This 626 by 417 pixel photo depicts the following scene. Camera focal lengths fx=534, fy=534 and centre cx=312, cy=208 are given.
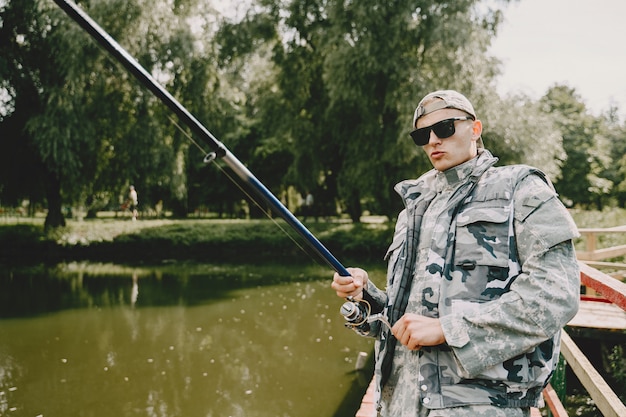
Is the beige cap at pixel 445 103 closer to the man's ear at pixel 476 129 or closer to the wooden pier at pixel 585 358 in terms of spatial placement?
the man's ear at pixel 476 129

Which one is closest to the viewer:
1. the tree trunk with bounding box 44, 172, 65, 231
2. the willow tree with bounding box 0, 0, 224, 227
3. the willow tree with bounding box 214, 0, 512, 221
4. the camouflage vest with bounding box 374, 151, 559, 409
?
the camouflage vest with bounding box 374, 151, 559, 409

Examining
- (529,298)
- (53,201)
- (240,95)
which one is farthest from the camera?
(240,95)

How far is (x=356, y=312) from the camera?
217 cm

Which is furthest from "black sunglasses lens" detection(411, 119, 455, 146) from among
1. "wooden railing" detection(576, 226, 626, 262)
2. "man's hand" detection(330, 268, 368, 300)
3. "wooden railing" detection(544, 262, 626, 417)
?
"wooden railing" detection(576, 226, 626, 262)

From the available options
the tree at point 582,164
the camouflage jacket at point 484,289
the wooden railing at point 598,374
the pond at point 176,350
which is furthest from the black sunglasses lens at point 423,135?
the tree at point 582,164

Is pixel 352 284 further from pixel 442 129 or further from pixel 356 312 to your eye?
pixel 442 129

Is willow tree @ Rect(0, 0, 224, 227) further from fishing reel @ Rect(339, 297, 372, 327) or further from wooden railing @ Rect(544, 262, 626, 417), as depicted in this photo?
fishing reel @ Rect(339, 297, 372, 327)

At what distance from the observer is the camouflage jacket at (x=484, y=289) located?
159 cm

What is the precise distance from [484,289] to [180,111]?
4.31 ft

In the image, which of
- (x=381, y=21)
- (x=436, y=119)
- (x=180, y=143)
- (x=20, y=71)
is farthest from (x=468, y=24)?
(x=436, y=119)

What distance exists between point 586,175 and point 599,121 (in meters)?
8.86

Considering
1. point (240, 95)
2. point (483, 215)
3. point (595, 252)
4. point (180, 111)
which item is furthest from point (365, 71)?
point (483, 215)

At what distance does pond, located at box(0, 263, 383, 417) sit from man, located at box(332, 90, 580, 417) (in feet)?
15.6

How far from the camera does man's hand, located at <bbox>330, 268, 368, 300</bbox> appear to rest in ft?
6.95
